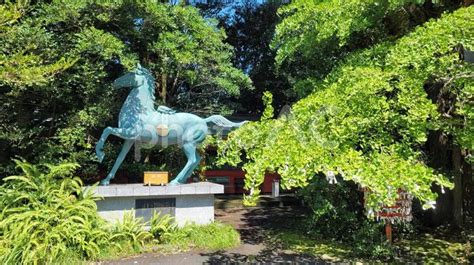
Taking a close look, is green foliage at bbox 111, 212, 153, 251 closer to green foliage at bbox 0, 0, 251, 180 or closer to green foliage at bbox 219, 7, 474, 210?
green foliage at bbox 0, 0, 251, 180

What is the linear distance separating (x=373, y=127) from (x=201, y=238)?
4450 millimetres

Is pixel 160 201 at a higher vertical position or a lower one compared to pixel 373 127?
lower

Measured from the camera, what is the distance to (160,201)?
828 cm

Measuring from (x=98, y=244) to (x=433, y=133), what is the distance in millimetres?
8125

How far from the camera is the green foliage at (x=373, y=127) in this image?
14.6 feet

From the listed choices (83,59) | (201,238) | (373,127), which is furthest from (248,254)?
(83,59)

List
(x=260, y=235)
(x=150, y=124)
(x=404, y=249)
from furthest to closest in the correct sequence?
(x=260, y=235) < (x=150, y=124) < (x=404, y=249)

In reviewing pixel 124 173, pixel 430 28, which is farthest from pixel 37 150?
pixel 430 28

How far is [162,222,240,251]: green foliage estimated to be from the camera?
7684 mm

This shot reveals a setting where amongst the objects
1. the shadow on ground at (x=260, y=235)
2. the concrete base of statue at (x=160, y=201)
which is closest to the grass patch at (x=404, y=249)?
the shadow on ground at (x=260, y=235)

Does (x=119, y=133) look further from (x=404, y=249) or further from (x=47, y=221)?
(x=404, y=249)

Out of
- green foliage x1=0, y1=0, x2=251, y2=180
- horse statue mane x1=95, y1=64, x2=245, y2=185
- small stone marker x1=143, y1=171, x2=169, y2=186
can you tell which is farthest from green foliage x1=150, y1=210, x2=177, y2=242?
green foliage x1=0, y1=0, x2=251, y2=180

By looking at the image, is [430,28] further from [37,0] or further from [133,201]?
[37,0]

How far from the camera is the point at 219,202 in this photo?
14633 millimetres
